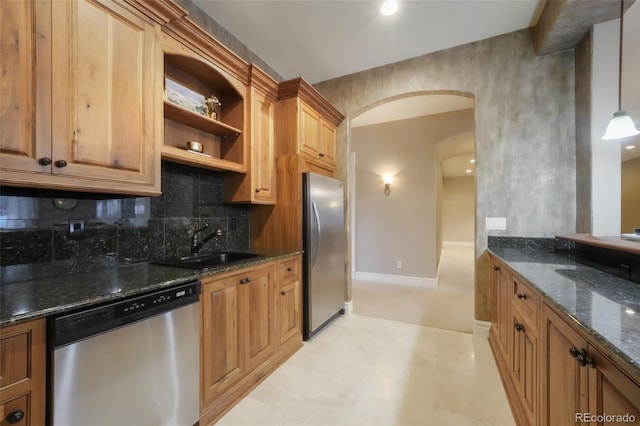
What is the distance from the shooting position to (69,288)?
46.9 inches

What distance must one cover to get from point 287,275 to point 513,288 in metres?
1.67

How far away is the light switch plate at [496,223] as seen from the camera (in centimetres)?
256

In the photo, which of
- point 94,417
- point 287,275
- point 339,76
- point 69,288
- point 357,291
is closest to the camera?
point 94,417

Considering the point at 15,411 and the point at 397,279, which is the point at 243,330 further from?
the point at 397,279

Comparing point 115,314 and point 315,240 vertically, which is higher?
point 315,240

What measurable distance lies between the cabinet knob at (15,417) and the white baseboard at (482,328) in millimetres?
3203

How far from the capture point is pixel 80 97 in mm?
1247

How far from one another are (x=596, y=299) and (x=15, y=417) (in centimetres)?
213

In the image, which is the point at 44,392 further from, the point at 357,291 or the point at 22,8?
the point at 357,291

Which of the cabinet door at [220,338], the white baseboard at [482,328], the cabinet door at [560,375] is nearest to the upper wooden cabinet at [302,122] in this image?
the cabinet door at [220,338]

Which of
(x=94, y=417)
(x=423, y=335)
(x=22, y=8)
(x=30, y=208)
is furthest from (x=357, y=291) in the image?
(x=22, y=8)

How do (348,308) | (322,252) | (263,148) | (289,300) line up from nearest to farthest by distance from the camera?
(289,300) < (263,148) < (322,252) < (348,308)

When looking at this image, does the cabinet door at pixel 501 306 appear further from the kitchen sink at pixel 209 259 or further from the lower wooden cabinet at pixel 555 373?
the kitchen sink at pixel 209 259

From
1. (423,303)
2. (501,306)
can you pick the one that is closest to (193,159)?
(501,306)
